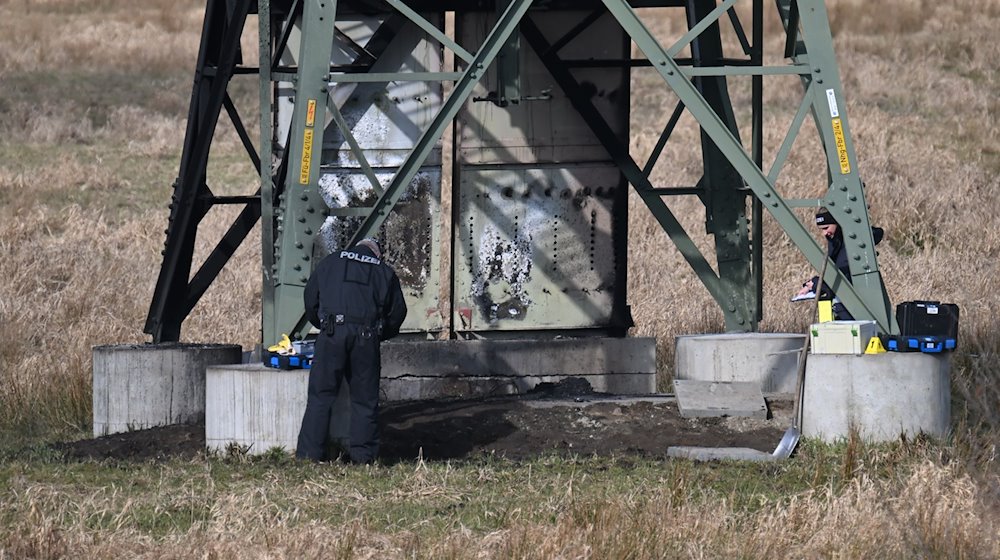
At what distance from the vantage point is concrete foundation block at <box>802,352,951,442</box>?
12453 mm

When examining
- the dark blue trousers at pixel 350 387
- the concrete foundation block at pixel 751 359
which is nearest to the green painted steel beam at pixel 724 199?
the concrete foundation block at pixel 751 359

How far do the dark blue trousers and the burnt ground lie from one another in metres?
0.41

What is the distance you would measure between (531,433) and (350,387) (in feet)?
6.07

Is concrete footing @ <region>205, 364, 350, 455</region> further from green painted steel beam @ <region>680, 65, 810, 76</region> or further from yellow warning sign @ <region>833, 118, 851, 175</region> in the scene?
yellow warning sign @ <region>833, 118, 851, 175</region>

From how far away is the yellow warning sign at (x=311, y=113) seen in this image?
13.2 metres

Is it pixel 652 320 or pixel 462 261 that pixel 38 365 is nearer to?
pixel 462 261

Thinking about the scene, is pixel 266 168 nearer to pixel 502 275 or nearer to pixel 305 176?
pixel 305 176

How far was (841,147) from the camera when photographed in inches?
516

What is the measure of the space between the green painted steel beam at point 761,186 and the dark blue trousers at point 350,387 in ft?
10.3

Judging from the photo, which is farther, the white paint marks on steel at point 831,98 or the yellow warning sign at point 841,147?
the white paint marks on steel at point 831,98

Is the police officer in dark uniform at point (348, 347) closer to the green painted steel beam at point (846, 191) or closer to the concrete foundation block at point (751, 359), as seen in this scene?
the green painted steel beam at point (846, 191)

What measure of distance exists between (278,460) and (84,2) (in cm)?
3609

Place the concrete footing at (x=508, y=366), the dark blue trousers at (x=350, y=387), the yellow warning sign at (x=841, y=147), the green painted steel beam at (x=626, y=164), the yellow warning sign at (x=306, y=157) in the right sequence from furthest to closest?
the concrete footing at (x=508, y=366), the green painted steel beam at (x=626, y=164), the yellow warning sign at (x=306, y=157), the yellow warning sign at (x=841, y=147), the dark blue trousers at (x=350, y=387)

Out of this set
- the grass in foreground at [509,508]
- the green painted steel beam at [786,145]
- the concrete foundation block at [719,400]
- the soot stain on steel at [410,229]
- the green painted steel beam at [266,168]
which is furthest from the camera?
the soot stain on steel at [410,229]
